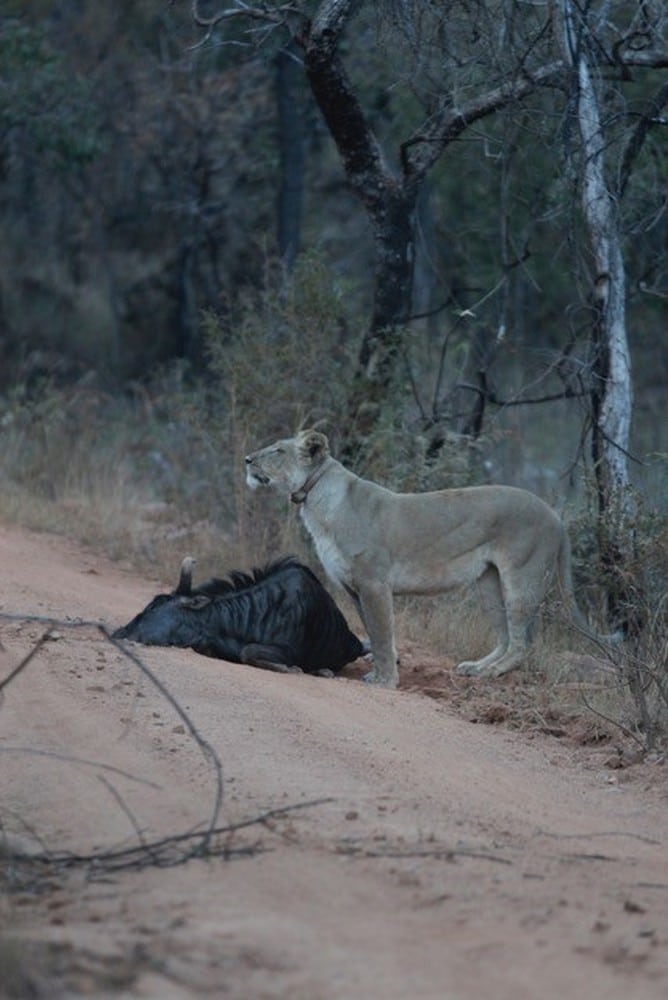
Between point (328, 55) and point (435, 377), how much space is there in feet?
12.1

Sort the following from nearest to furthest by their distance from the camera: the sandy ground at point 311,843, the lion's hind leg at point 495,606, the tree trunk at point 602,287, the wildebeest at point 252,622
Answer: the sandy ground at point 311,843 → the wildebeest at point 252,622 → the lion's hind leg at point 495,606 → the tree trunk at point 602,287

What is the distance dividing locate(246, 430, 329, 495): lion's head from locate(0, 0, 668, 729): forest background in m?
1.95

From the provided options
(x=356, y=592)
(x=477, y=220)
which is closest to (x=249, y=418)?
(x=356, y=592)

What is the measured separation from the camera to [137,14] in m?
27.7

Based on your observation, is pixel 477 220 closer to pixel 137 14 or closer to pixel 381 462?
pixel 137 14

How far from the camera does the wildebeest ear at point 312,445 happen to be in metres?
11.2

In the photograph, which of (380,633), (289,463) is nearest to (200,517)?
(289,463)

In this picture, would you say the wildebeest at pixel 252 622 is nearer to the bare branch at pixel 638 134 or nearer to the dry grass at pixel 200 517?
the dry grass at pixel 200 517

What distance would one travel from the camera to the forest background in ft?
41.5

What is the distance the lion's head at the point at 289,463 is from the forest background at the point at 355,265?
1.95 metres

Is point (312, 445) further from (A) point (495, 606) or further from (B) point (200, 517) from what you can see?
(B) point (200, 517)

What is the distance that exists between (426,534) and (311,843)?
15.7 feet

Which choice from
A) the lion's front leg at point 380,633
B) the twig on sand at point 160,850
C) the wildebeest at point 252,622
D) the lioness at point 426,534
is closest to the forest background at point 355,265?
the lioness at point 426,534

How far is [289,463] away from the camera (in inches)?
442
